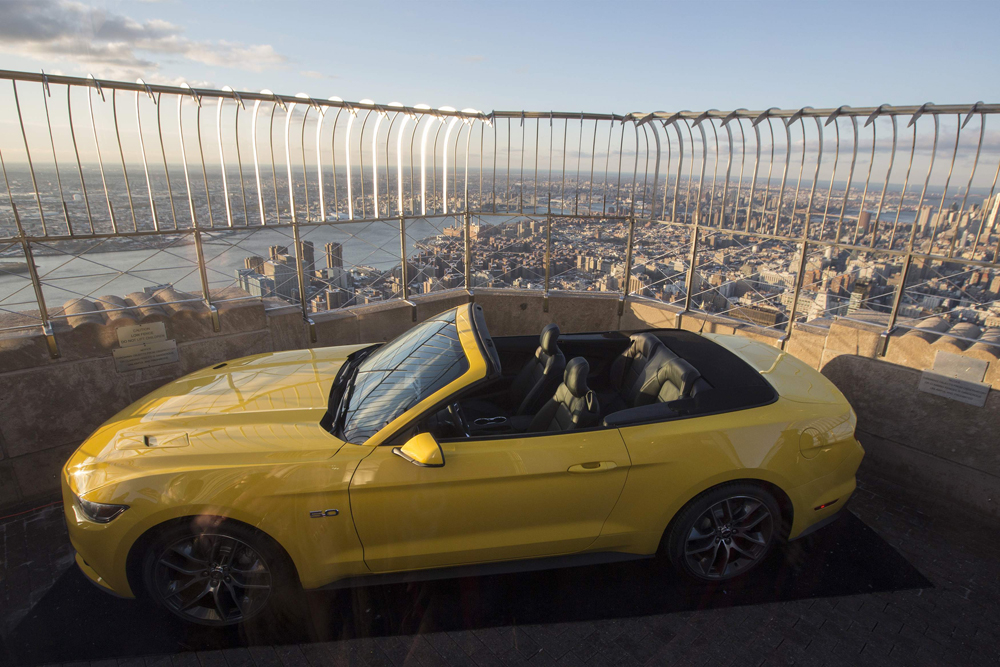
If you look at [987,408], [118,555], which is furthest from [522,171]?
[118,555]

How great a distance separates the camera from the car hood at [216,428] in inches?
108

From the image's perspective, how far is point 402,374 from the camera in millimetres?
3277

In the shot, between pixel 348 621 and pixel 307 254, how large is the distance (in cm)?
393

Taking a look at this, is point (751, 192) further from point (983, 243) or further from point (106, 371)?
point (106, 371)

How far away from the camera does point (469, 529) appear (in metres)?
2.89

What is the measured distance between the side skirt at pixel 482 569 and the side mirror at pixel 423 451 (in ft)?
2.34

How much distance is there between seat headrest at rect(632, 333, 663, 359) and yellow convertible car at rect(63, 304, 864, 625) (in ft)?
1.43

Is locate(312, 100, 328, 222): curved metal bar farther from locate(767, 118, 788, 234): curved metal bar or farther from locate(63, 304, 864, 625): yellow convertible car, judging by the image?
locate(767, 118, 788, 234): curved metal bar

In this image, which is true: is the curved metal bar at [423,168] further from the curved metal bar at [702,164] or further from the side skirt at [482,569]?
the side skirt at [482,569]

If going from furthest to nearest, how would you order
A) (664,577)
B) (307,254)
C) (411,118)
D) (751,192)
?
(411,118), (307,254), (751,192), (664,577)

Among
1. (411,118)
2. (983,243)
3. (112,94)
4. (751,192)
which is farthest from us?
(411,118)

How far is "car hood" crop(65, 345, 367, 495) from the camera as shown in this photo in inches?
108

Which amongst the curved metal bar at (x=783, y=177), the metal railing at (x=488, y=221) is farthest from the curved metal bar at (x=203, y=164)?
the curved metal bar at (x=783, y=177)

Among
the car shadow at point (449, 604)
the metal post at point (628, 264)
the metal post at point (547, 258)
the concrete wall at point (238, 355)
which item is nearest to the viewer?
the car shadow at point (449, 604)
